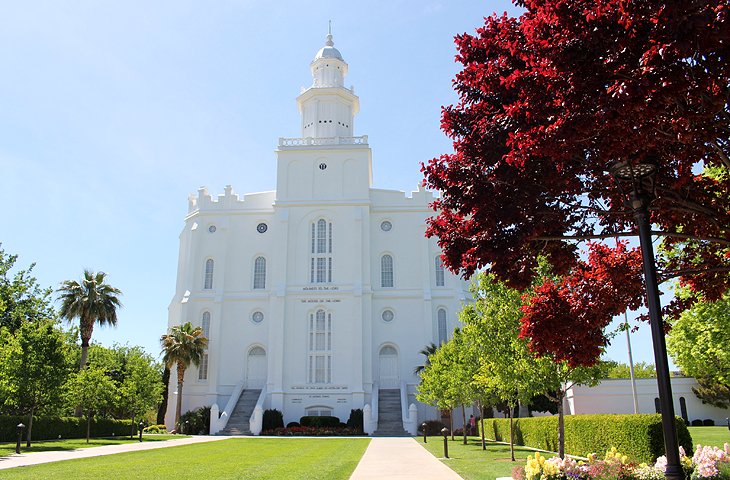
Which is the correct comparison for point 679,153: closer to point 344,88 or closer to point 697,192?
point 697,192

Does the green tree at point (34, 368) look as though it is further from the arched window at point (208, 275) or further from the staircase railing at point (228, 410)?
the arched window at point (208, 275)

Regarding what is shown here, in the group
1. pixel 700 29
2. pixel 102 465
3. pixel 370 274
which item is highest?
pixel 370 274

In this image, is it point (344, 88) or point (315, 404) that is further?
point (344, 88)

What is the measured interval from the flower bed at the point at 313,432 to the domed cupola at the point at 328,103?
24867 mm

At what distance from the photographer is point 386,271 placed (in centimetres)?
5044

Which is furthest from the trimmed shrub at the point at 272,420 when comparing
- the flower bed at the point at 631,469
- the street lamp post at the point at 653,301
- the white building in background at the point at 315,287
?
the street lamp post at the point at 653,301

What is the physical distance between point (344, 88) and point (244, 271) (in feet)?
60.1

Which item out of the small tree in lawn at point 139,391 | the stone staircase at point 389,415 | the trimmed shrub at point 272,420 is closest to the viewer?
the small tree in lawn at point 139,391

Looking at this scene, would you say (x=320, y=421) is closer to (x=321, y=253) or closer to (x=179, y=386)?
(x=179, y=386)

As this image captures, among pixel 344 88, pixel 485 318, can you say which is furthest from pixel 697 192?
pixel 344 88

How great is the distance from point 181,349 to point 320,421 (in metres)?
11.5

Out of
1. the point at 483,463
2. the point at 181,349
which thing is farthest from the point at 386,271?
the point at 483,463

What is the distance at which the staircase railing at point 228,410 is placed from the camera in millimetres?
41969

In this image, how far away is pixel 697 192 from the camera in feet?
27.4
